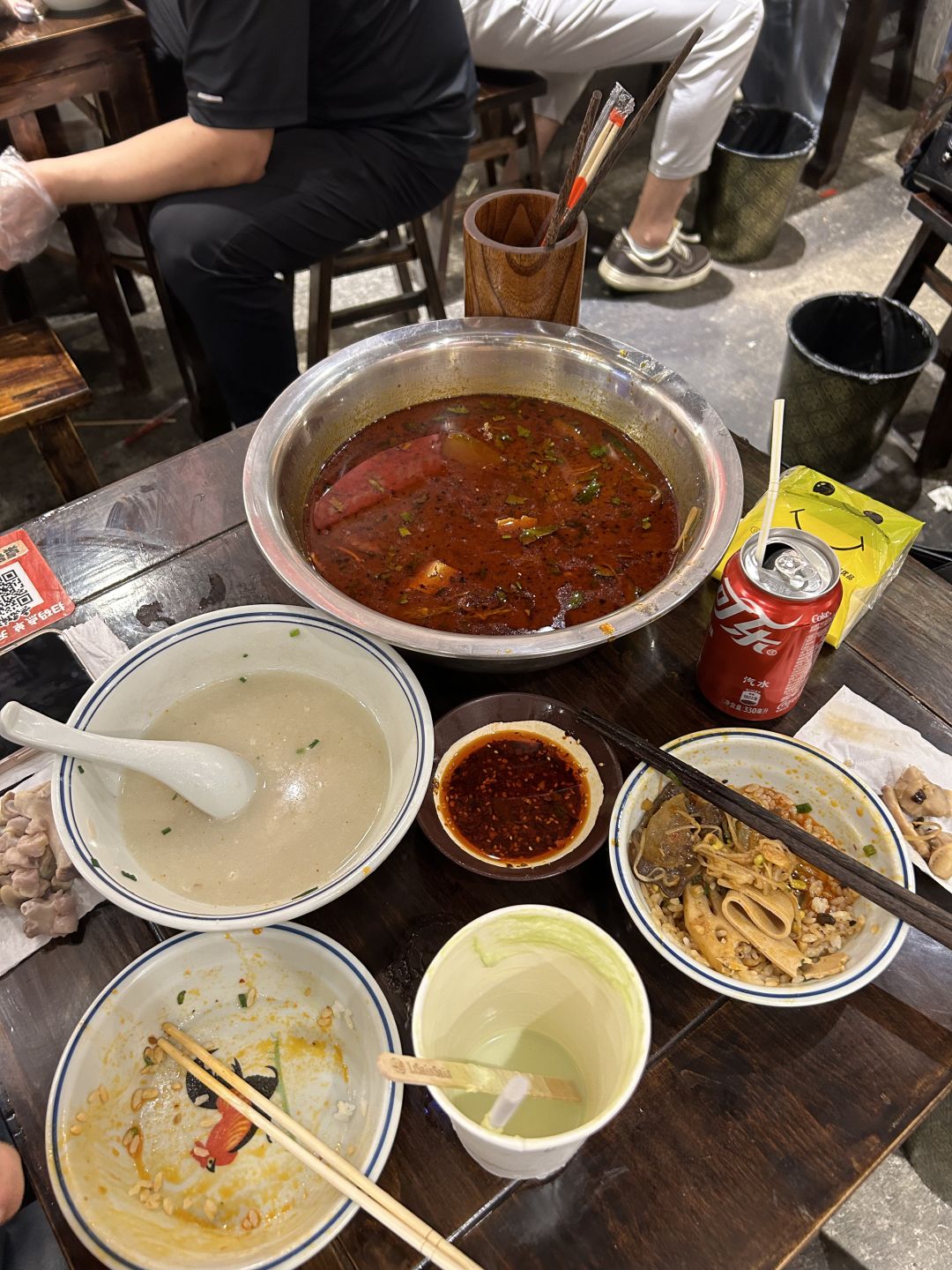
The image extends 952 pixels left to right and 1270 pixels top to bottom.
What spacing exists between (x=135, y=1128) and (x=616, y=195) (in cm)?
494

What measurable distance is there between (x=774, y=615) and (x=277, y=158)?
7.78ft

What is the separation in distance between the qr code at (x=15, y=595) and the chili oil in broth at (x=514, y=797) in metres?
0.91

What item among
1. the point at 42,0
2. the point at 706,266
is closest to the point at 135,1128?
the point at 42,0

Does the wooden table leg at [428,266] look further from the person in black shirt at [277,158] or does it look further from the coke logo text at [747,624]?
the coke logo text at [747,624]

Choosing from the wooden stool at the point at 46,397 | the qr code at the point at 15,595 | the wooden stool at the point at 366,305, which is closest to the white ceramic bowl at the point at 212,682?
the qr code at the point at 15,595

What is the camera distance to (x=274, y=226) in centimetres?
282

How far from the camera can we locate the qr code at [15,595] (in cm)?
168

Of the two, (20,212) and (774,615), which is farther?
(20,212)

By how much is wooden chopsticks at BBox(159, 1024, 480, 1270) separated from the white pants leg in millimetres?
3750

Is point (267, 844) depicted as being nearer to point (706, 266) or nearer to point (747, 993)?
point (747, 993)

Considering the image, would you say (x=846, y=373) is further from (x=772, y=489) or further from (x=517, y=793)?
(x=517, y=793)

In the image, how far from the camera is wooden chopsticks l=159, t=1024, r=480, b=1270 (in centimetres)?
93

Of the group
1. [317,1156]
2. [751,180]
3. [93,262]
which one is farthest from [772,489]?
[751,180]

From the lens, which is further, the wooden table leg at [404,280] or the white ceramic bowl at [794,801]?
the wooden table leg at [404,280]
